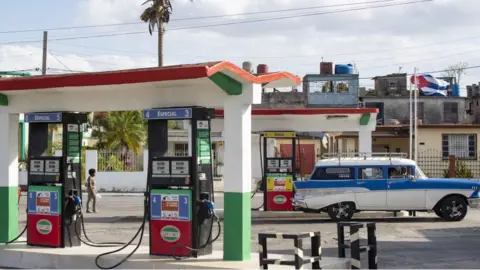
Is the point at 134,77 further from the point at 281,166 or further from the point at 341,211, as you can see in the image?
the point at 281,166

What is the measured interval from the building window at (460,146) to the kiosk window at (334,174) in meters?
19.5

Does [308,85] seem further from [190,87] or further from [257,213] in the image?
[190,87]

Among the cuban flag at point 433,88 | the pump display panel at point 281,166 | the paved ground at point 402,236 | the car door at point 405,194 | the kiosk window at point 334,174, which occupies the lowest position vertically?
the paved ground at point 402,236

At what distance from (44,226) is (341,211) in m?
9.89

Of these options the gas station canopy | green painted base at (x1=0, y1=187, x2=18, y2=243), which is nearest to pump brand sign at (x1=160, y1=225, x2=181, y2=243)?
the gas station canopy

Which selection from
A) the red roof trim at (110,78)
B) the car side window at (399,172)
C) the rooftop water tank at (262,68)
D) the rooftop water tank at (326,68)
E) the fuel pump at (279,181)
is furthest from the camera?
the rooftop water tank at (326,68)

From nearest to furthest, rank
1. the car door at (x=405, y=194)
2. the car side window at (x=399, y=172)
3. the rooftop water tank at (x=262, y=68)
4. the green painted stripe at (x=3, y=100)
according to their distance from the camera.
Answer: the green painted stripe at (x=3, y=100) < the car door at (x=405, y=194) < the car side window at (x=399, y=172) < the rooftop water tank at (x=262, y=68)

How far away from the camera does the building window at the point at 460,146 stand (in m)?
39.3

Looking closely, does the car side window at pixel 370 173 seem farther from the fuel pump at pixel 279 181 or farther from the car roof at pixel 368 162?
the fuel pump at pixel 279 181

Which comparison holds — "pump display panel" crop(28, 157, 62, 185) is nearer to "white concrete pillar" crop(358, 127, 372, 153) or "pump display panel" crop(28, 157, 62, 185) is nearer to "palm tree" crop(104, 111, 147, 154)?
"white concrete pillar" crop(358, 127, 372, 153)

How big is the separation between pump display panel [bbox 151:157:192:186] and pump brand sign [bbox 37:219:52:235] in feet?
8.56

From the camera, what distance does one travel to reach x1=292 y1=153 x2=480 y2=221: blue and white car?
21.1 meters

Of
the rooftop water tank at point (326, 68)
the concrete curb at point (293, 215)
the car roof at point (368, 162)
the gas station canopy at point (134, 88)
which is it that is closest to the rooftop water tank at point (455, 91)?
the rooftop water tank at point (326, 68)

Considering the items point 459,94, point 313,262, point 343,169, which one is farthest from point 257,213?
point 459,94
